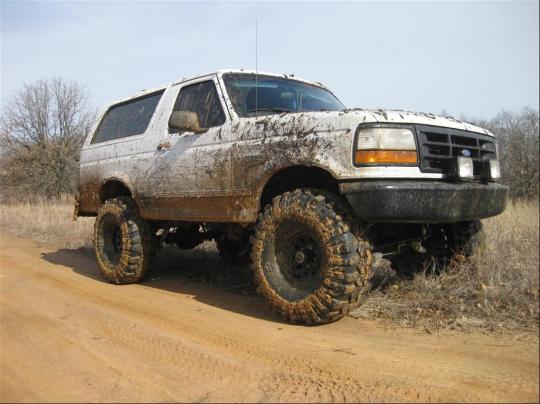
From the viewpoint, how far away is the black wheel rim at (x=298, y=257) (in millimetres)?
3734

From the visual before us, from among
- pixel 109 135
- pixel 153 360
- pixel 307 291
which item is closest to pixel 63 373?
pixel 153 360

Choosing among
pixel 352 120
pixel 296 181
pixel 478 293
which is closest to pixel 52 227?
pixel 296 181

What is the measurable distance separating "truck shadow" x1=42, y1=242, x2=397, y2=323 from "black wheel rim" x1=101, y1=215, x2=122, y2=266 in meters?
0.37

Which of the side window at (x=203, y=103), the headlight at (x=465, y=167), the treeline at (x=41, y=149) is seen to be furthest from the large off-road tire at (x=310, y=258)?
the treeline at (x=41, y=149)

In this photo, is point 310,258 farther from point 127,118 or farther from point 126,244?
point 127,118

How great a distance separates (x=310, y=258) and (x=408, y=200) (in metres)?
0.98

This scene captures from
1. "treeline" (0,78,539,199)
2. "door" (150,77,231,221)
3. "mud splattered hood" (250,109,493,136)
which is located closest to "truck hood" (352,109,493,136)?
"mud splattered hood" (250,109,493,136)

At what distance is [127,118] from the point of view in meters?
6.20

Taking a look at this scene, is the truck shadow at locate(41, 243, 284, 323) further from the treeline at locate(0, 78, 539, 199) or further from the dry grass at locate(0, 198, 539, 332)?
the treeline at locate(0, 78, 539, 199)

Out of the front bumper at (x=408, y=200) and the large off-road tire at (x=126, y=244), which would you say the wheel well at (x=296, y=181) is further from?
the large off-road tire at (x=126, y=244)

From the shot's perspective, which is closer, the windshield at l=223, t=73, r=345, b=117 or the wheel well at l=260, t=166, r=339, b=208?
the wheel well at l=260, t=166, r=339, b=208

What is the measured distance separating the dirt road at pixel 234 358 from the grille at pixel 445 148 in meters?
1.25

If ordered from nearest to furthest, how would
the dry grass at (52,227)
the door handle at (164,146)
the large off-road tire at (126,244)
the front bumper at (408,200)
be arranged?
the front bumper at (408,200) → the door handle at (164,146) → the large off-road tire at (126,244) → the dry grass at (52,227)

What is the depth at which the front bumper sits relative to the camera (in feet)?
10.9
